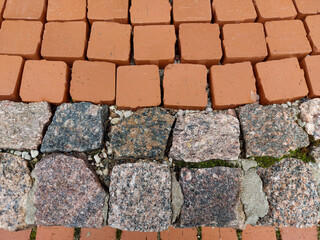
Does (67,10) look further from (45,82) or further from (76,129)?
(76,129)

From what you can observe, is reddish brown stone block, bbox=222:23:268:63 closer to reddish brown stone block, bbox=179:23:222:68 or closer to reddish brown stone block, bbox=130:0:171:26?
reddish brown stone block, bbox=179:23:222:68

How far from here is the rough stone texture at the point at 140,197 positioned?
1.14m

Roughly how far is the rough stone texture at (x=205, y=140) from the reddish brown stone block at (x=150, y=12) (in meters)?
0.68

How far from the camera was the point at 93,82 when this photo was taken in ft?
4.22

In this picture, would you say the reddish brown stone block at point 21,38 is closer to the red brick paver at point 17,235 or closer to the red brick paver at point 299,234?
the red brick paver at point 17,235

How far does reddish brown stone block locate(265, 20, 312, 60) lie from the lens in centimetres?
137

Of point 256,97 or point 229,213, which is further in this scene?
point 256,97

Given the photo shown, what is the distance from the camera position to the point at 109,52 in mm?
1344

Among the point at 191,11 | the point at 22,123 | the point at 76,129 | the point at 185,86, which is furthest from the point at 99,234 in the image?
the point at 191,11

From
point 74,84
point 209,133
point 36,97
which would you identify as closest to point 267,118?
point 209,133

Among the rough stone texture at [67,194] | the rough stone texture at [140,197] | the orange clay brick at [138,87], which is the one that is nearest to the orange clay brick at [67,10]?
the orange clay brick at [138,87]

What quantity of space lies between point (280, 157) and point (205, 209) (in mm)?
507

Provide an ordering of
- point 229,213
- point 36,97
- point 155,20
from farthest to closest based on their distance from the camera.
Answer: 1. point 155,20
2. point 36,97
3. point 229,213

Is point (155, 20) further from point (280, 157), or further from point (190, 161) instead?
point (280, 157)
